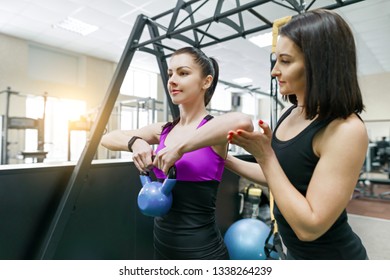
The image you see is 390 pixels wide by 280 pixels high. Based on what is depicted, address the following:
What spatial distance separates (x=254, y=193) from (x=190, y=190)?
1996 mm

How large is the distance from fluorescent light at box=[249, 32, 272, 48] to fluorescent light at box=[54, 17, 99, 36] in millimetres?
3255

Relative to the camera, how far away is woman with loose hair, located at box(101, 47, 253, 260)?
2.85 ft

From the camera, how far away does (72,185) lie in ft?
4.63

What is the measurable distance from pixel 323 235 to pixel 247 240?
4.86 ft

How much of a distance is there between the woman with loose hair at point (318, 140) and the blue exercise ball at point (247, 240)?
137 centimetres

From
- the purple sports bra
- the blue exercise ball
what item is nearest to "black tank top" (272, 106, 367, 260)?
the purple sports bra

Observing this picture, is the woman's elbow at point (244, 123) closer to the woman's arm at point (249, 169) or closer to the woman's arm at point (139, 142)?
the woman's arm at point (249, 169)

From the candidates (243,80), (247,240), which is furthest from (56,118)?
(247,240)

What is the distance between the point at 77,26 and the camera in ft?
17.0

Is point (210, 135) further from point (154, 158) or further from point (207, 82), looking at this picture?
point (207, 82)

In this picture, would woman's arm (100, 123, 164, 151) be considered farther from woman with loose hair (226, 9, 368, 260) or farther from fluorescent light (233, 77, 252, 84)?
fluorescent light (233, 77, 252, 84)

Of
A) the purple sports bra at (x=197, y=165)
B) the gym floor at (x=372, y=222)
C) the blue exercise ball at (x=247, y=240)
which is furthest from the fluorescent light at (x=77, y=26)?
the gym floor at (x=372, y=222)

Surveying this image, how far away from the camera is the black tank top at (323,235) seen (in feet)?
2.09
